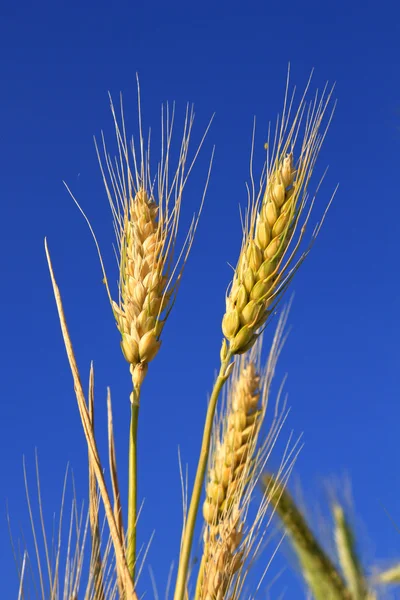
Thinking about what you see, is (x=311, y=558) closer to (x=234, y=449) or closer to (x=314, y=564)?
(x=314, y=564)

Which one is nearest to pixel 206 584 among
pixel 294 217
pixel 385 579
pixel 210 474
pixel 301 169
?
pixel 210 474

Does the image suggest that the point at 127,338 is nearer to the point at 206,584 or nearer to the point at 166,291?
the point at 166,291

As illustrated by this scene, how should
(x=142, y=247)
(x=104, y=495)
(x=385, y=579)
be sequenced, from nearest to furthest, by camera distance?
(x=104, y=495) → (x=142, y=247) → (x=385, y=579)

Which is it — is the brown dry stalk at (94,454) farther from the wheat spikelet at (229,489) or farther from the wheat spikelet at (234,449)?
the wheat spikelet at (234,449)

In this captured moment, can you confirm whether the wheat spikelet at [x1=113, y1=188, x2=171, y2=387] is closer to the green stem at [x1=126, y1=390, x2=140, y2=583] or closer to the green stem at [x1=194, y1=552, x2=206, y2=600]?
the green stem at [x1=126, y1=390, x2=140, y2=583]

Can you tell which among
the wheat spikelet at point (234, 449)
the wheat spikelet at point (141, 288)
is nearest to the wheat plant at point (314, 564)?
the wheat spikelet at point (234, 449)
